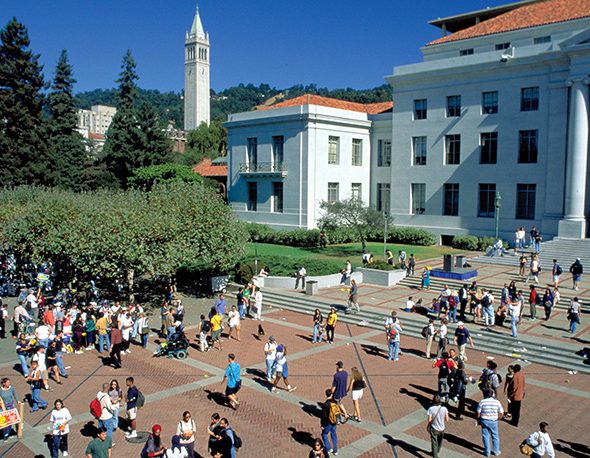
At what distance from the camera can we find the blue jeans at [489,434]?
12727 mm

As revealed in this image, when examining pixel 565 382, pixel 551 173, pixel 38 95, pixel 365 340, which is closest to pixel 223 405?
pixel 365 340

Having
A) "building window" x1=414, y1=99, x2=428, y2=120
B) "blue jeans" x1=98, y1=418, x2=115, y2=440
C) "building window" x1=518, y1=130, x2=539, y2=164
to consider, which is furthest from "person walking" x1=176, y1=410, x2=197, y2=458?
"building window" x1=414, y1=99, x2=428, y2=120

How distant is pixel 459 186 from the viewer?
4528 cm

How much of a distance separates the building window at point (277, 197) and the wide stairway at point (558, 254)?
64.6 feet

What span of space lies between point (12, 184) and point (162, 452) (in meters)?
49.8

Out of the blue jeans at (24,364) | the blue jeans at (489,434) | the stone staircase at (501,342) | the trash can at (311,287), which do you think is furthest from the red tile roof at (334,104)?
the blue jeans at (489,434)

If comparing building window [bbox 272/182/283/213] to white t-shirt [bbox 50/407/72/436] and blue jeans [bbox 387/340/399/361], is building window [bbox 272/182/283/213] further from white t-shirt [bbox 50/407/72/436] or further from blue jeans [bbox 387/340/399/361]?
white t-shirt [bbox 50/407/72/436]

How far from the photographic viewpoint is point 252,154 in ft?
178

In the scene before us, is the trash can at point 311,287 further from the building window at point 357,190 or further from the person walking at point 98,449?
the building window at point 357,190

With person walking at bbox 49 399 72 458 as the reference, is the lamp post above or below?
above

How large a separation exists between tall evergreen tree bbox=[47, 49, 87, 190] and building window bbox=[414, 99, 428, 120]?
3565 centimetres

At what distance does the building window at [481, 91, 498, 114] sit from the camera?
4309 cm

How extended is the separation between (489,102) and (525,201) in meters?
8.08

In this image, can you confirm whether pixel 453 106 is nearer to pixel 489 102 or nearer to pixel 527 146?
pixel 489 102
